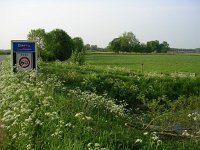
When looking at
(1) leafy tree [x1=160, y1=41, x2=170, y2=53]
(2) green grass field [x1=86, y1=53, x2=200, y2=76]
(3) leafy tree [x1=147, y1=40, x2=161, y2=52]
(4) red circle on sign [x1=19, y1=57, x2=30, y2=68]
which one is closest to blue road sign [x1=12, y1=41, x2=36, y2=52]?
(4) red circle on sign [x1=19, y1=57, x2=30, y2=68]

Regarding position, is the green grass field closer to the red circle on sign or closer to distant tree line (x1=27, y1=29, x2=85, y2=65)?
distant tree line (x1=27, y1=29, x2=85, y2=65)

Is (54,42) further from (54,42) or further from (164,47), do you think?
(164,47)

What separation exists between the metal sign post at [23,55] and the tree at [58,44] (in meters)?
48.2

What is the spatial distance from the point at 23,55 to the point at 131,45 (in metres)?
144

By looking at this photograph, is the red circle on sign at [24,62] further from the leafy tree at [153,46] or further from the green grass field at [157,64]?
the leafy tree at [153,46]

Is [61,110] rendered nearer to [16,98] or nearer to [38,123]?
[38,123]

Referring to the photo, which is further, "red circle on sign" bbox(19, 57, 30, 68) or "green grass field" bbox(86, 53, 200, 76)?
"green grass field" bbox(86, 53, 200, 76)

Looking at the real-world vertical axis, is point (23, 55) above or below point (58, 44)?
below

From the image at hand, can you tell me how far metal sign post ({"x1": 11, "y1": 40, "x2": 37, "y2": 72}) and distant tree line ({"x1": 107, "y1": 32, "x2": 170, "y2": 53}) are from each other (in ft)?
447

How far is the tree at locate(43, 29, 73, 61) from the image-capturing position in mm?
65375

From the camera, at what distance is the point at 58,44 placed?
6594 centimetres

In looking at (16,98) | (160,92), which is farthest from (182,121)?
(160,92)

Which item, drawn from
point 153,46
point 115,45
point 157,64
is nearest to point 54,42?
point 157,64

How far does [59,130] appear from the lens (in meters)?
7.48
